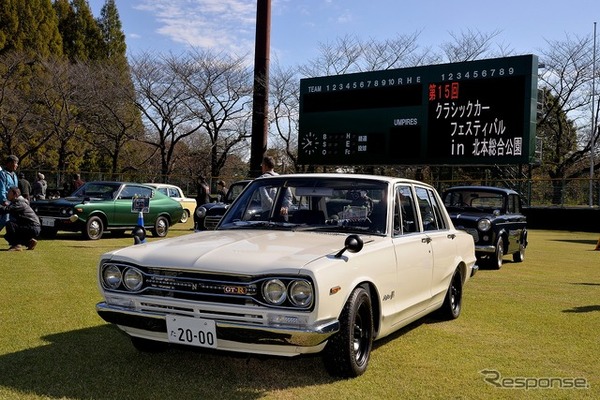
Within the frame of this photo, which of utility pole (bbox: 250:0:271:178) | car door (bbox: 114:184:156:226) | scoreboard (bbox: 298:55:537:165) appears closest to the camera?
car door (bbox: 114:184:156:226)

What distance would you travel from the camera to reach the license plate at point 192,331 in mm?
3916

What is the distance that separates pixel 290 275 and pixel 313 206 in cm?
156

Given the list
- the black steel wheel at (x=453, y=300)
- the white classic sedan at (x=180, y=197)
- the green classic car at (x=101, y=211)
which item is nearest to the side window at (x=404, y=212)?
the black steel wheel at (x=453, y=300)

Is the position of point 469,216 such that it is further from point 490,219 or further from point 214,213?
point 214,213

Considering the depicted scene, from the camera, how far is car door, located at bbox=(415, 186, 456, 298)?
5836mm

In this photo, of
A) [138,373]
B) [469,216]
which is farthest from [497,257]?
[138,373]

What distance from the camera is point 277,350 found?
12.8 feet

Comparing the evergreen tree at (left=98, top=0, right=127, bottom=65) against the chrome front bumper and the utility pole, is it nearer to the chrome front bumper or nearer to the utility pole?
the utility pole

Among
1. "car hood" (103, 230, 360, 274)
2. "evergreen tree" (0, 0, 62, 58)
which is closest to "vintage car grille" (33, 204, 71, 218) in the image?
"car hood" (103, 230, 360, 274)

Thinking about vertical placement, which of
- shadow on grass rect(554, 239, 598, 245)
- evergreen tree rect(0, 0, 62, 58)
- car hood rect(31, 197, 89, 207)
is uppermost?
evergreen tree rect(0, 0, 62, 58)

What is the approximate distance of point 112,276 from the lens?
14.5 ft

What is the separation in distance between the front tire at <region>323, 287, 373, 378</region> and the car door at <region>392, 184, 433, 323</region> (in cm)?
51

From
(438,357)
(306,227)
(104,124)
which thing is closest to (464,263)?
(438,357)

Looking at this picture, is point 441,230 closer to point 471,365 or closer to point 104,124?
point 471,365
